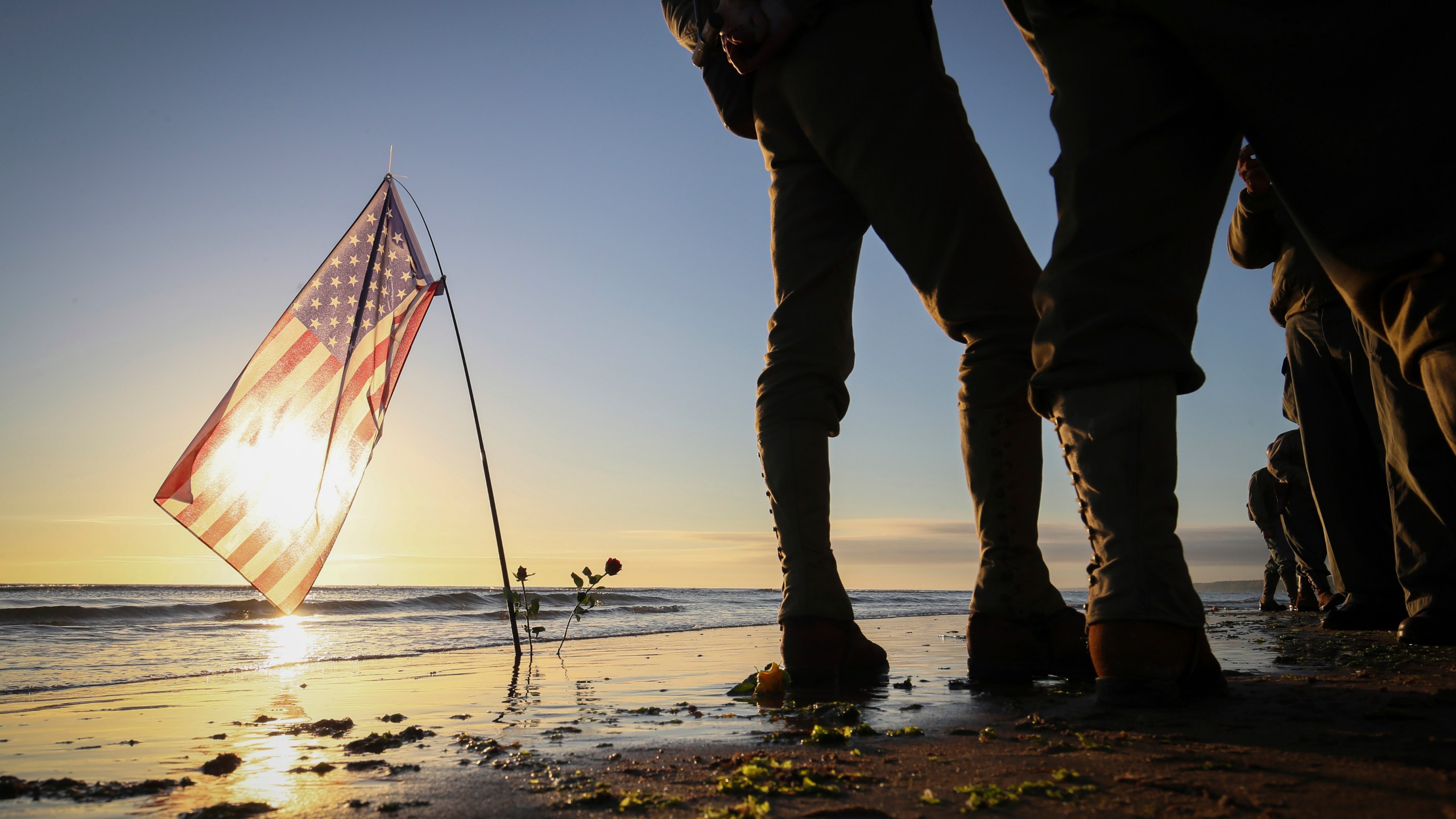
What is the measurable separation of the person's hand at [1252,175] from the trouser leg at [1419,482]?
677 mm

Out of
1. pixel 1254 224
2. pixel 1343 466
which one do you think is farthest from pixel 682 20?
pixel 1343 466

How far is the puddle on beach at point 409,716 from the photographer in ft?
3.63

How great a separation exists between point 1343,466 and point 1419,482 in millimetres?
899

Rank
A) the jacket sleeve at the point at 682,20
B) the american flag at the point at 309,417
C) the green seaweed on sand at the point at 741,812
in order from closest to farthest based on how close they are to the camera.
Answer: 1. the green seaweed on sand at the point at 741,812
2. the jacket sleeve at the point at 682,20
3. the american flag at the point at 309,417

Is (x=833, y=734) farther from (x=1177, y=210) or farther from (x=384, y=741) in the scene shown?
(x=1177, y=210)

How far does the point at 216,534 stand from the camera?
4.10m

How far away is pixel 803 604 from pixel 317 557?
322 cm

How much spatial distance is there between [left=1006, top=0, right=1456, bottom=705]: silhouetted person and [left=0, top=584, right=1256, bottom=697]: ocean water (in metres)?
3.81

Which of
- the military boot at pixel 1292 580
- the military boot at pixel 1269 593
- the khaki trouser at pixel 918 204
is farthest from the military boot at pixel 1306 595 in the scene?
the khaki trouser at pixel 918 204

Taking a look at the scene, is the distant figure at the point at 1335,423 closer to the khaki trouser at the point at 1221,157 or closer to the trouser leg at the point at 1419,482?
the trouser leg at the point at 1419,482

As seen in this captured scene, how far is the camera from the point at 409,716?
5.54 ft

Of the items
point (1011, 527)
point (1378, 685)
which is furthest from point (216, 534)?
point (1378, 685)

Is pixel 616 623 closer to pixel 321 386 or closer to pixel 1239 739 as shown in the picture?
pixel 321 386

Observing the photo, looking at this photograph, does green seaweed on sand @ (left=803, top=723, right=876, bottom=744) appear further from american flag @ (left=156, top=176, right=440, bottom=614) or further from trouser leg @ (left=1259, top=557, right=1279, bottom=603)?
trouser leg @ (left=1259, top=557, right=1279, bottom=603)
